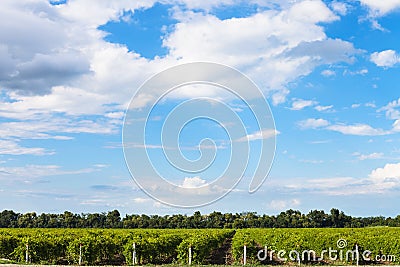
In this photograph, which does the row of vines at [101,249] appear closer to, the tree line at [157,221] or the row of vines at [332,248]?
the row of vines at [332,248]

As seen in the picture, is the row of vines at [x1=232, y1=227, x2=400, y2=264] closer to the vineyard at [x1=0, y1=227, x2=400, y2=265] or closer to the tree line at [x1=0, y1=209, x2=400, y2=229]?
the vineyard at [x1=0, y1=227, x2=400, y2=265]

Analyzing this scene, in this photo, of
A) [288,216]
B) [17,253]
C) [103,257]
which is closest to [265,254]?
[103,257]

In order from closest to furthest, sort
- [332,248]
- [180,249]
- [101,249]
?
[180,249] < [101,249] < [332,248]

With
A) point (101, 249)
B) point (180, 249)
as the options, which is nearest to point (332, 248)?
point (180, 249)

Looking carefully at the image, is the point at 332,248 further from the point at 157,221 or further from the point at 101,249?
the point at 157,221

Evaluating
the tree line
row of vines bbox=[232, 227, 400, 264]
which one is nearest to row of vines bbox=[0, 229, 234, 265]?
row of vines bbox=[232, 227, 400, 264]

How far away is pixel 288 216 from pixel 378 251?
185 ft

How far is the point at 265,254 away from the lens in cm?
2430

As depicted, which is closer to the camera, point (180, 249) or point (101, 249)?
point (180, 249)

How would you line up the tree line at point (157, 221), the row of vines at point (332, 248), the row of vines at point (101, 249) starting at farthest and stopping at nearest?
the tree line at point (157, 221) < the row of vines at point (332, 248) < the row of vines at point (101, 249)

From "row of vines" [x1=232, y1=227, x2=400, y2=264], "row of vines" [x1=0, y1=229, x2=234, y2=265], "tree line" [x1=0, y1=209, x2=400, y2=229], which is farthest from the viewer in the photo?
"tree line" [x1=0, y1=209, x2=400, y2=229]

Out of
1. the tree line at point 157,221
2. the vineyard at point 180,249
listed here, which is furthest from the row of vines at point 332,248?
the tree line at point 157,221

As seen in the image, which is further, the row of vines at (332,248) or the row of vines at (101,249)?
the row of vines at (332,248)

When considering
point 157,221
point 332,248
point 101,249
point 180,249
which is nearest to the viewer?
point 180,249
